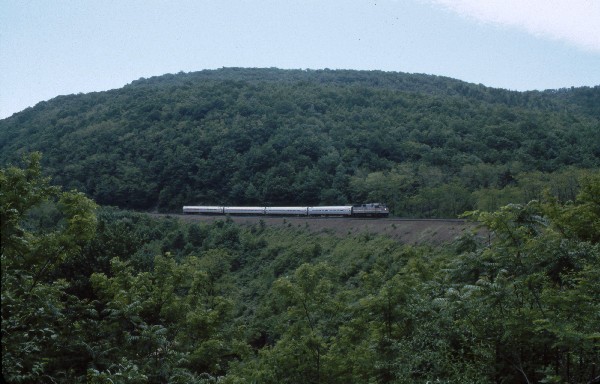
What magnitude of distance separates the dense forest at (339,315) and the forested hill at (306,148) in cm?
3386

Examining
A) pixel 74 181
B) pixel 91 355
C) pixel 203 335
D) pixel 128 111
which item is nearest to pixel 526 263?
pixel 91 355

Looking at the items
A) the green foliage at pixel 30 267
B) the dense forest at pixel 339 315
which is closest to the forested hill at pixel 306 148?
the dense forest at pixel 339 315

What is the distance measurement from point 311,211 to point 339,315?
124 feet

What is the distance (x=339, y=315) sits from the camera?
16.8m

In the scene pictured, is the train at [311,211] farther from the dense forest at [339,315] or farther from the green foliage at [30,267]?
the green foliage at [30,267]

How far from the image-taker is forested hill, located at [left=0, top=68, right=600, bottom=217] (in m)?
63.5

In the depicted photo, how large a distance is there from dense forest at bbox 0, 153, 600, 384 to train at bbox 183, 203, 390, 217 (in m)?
26.5

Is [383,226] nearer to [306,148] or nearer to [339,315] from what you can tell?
[339,315]

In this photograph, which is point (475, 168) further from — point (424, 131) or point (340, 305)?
point (340, 305)

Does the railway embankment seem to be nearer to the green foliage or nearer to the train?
the train

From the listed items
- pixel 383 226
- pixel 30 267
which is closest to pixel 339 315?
pixel 30 267

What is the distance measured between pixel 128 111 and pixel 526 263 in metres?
108

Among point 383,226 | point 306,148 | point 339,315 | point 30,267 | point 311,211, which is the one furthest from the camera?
point 306,148

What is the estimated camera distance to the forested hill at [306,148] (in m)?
63.5
